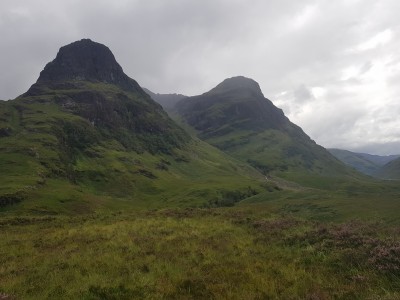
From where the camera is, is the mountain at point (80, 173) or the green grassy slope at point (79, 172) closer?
the mountain at point (80, 173)

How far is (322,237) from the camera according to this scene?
77.3 ft

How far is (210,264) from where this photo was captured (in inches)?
773

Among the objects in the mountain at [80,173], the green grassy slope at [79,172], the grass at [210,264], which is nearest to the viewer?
the grass at [210,264]

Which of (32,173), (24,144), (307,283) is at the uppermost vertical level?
(24,144)

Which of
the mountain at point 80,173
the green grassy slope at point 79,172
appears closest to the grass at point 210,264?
the green grassy slope at point 79,172

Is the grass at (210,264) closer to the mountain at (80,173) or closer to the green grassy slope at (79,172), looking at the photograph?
the green grassy slope at (79,172)

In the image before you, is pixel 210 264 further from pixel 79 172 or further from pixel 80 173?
pixel 79 172

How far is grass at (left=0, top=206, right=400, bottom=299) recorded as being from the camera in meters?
15.3

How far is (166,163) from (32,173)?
94830 millimetres

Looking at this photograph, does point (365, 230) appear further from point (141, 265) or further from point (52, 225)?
point (52, 225)

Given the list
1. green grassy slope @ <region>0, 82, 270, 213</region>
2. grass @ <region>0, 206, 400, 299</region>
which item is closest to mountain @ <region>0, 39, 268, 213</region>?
green grassy slope @ <region>0, 82, 270, 213</region>

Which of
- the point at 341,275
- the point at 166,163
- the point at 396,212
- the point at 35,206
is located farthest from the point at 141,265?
the point at 166,163

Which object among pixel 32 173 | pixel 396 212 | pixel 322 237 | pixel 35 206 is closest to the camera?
pixel 322 237

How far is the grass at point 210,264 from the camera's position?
604 inches
